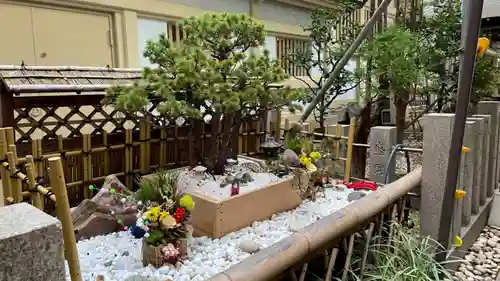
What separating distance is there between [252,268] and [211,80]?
1744 mm

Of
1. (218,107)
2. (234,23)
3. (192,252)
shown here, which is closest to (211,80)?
(218,107)

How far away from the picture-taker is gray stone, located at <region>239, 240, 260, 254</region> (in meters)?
2.51

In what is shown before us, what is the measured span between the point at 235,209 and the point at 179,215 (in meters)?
0.59

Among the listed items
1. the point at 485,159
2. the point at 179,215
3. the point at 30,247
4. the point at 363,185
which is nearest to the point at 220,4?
the point at 363,185

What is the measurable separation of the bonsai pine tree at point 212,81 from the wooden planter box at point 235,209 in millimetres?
520

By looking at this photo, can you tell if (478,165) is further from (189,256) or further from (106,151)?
(106,151)

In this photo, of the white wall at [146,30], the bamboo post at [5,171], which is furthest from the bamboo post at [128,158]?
the white wall at [146,30]

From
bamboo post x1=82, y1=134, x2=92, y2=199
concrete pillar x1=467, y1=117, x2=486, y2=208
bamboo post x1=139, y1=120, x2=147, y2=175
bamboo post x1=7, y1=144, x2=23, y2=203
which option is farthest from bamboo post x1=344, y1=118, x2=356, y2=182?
bamboo post x1=7, y1=144, x2=23, y2=203

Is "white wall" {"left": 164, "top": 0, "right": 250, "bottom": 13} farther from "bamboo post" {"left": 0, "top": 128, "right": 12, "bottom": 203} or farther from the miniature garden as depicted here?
"bamboo post" {"left": 0, "top": 128, "right": 12, "bottom": 203}

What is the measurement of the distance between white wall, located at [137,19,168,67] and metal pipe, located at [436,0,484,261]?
11.1 ft

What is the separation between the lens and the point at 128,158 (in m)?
3.35

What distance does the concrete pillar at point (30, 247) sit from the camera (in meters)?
0.86

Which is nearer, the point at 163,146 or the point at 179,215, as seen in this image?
the point at 179,215

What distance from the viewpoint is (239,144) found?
14.4 feet
